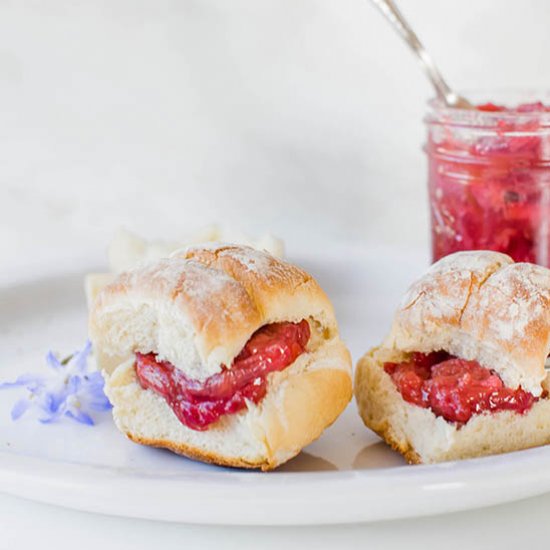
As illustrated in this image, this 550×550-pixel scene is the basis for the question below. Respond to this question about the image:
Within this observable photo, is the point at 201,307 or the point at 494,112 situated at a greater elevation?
the point at 494,112

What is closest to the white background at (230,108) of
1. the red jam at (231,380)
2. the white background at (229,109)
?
the white background at (229,109)

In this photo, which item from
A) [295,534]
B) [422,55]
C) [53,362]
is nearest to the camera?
[295,534]

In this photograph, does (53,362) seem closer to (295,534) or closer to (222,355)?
(222,355)

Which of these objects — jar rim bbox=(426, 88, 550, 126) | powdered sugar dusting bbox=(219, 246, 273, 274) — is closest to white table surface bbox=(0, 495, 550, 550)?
powdered sugar dusting bbox=(219, 246, 273, 274)

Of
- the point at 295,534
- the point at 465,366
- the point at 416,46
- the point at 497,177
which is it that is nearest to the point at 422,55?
the point at 416,46

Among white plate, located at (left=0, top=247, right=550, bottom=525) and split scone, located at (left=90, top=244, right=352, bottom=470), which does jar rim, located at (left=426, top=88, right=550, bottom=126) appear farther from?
white plate, located at (left=0, top=247, right=550, bottom=525)

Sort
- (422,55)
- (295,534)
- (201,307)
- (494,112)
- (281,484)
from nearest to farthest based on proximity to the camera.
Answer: (281,484), (295,534), (201,307), (494,112), (422,55)
